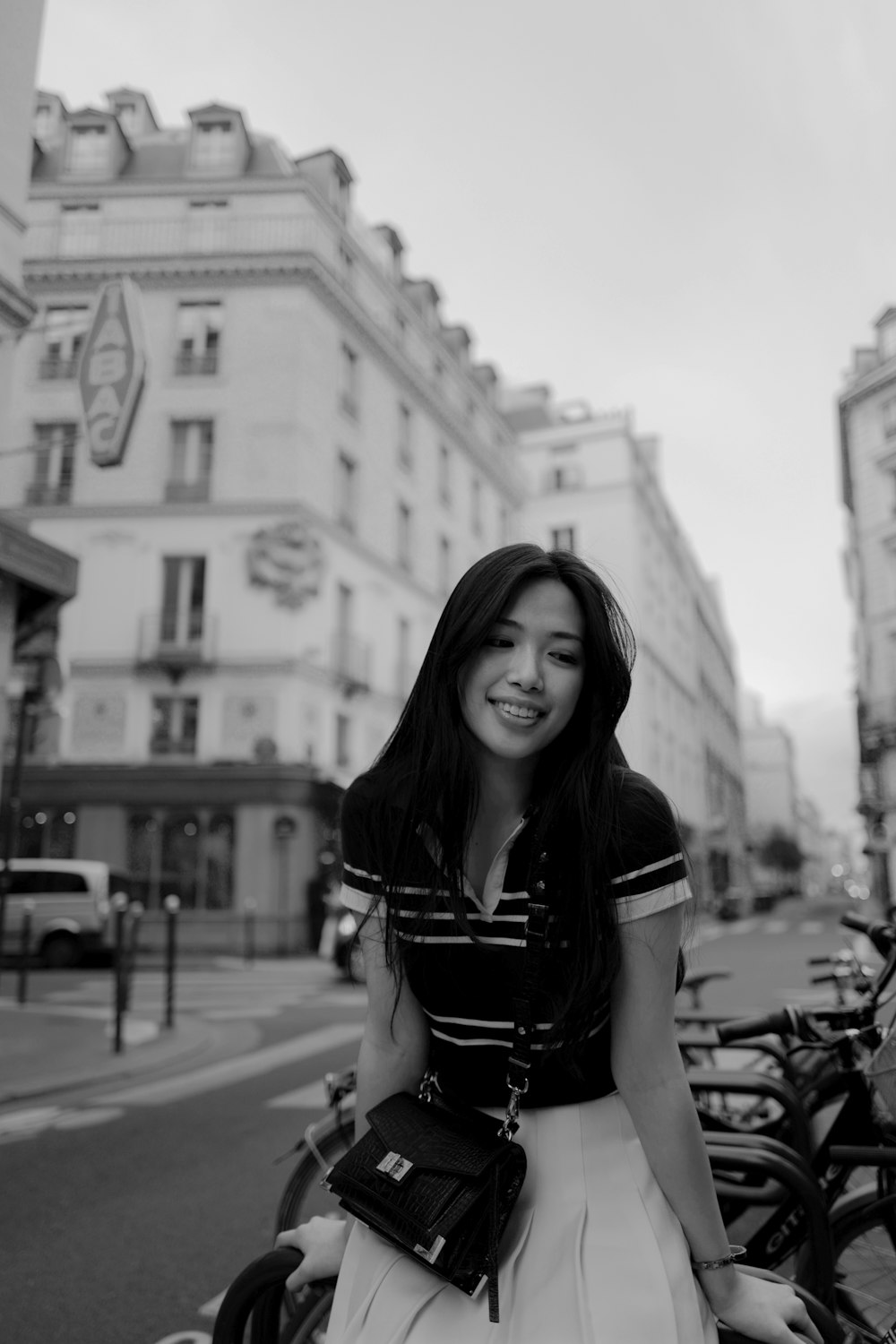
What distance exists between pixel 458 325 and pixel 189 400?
1356cm

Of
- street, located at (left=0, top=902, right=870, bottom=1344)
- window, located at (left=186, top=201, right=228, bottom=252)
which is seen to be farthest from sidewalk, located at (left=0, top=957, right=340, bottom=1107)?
window, located at (left=186, top=201, right=228, bottom=252)

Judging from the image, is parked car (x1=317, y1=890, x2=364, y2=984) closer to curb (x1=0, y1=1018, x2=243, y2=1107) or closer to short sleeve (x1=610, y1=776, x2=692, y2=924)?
curb (x1=0, y1=1018, x2=243, y2=1107)

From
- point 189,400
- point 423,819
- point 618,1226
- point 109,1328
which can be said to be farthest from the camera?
point 189,400

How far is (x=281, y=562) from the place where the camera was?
75.8 ft

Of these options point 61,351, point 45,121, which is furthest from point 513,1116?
point 45,121

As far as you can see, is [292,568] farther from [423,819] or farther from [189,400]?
[423,819]

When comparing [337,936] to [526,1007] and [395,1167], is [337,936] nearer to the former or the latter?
[395,1167]

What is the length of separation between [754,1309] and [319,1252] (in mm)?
693

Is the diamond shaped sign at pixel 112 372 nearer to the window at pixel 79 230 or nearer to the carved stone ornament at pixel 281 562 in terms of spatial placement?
the carved stone ornament at pixel 281 562

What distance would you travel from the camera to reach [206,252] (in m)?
24.5

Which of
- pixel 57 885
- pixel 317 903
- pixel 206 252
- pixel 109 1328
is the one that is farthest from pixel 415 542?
pixel 109 1328

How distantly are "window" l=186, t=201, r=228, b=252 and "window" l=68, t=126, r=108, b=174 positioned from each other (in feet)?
10.1

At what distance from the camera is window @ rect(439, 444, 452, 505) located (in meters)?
31.3

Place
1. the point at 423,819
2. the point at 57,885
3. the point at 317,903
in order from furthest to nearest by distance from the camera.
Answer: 1. the point at 317,903
2. the point at 57,885
3. the point at 423,819
